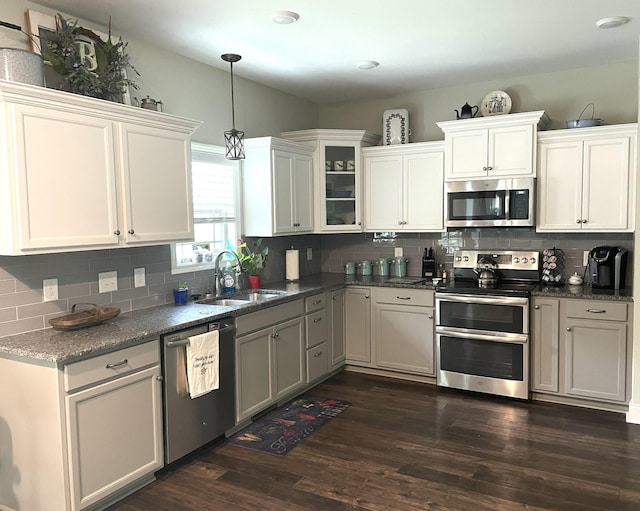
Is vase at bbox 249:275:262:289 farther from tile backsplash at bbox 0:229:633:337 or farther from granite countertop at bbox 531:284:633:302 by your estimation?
granite countertop at bbox 531:284:633:302

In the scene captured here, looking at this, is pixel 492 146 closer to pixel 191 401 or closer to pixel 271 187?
pixel 271 187

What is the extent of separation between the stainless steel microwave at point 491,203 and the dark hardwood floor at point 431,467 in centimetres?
150

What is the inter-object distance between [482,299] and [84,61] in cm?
328

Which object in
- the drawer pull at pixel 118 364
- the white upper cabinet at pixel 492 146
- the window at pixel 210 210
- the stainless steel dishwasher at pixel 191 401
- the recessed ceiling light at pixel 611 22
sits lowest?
the stainless steel dishwasher at pixel 191 401

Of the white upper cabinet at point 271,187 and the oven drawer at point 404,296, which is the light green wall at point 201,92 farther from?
the oven drawer at point 404,296

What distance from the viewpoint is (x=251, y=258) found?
4371mm

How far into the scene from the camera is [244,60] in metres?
4.06

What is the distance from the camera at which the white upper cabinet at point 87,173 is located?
98.2 inches

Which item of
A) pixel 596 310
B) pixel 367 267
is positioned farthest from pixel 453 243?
pixel 596 310

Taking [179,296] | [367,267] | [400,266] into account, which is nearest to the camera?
[179,296]

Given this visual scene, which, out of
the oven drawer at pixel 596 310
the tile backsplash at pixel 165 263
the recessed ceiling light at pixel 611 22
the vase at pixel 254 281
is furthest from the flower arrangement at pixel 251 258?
the recessed ceiling light at pixel 611 22

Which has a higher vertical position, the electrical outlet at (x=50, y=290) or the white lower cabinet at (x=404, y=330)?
the electrical outlet at (x=50, y=290)

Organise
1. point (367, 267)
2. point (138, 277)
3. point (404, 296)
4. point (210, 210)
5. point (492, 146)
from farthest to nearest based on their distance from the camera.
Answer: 1. point (367, 267)
2. point (404, 296)
3. point (492, 146)
4. point (210, 210)
5. point (138, 277)

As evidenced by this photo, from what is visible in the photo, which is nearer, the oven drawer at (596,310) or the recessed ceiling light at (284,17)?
the recessed ceiling light at (284,17)
